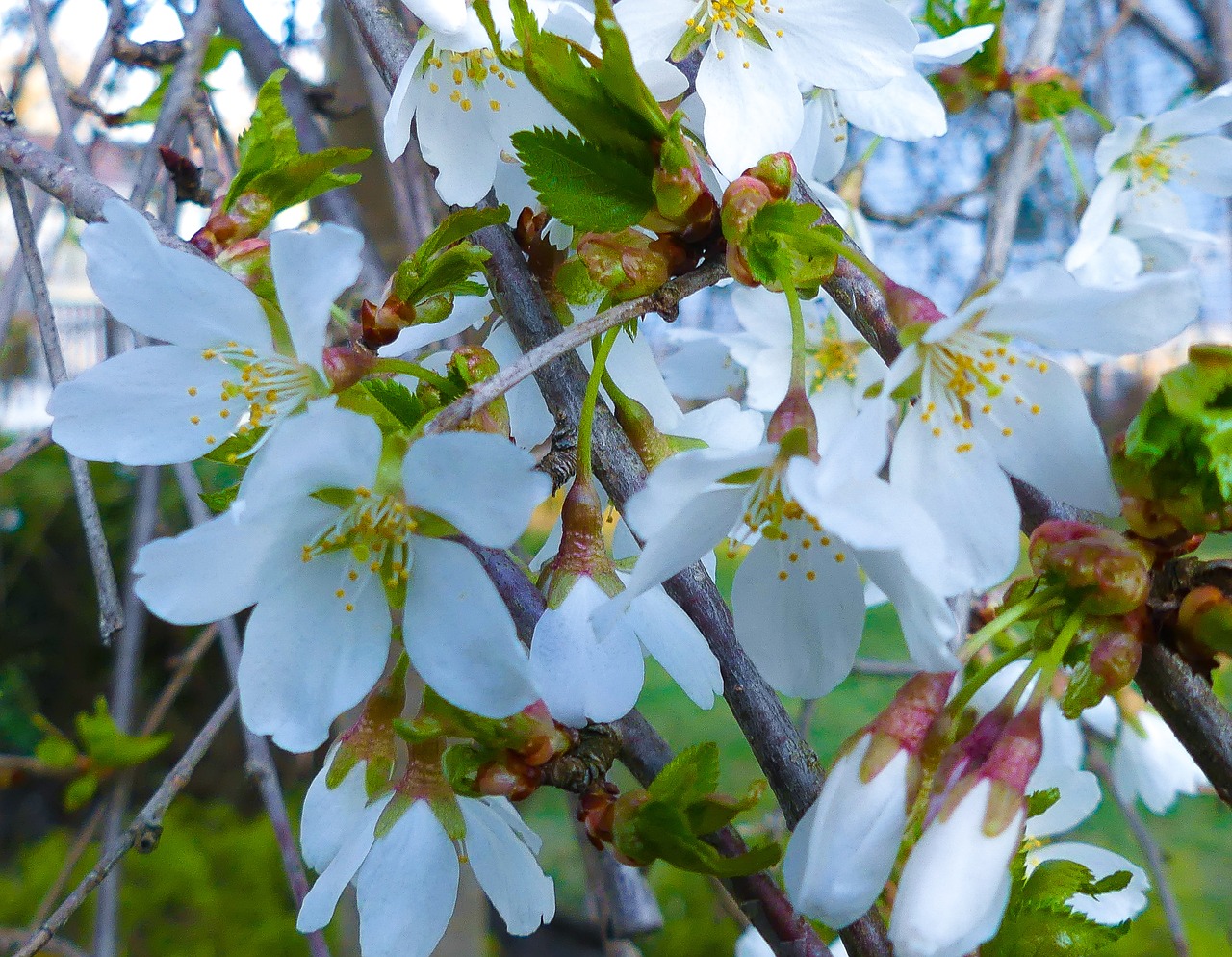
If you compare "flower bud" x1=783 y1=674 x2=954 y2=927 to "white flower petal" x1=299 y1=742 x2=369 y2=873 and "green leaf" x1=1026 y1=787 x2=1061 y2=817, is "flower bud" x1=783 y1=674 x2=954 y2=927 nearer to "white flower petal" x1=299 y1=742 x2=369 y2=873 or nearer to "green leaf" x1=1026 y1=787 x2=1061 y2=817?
"green leaf" x1=1026 y1=787 x2=1061 y2=817

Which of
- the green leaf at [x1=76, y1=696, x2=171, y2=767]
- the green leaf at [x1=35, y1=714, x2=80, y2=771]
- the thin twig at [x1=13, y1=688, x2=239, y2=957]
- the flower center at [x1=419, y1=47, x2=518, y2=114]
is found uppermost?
the flower center at [x1=419, y1=47, x2=518, y2=114]

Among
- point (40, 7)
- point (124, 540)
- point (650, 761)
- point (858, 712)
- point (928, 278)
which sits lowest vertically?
point (858, 712)

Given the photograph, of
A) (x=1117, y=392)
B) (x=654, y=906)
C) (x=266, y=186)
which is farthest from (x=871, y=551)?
(x=1117, y=392)

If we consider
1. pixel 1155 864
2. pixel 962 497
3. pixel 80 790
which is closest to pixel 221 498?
pixel 962 497

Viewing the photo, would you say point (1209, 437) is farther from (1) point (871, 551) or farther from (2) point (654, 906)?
(2) point (654, 906)

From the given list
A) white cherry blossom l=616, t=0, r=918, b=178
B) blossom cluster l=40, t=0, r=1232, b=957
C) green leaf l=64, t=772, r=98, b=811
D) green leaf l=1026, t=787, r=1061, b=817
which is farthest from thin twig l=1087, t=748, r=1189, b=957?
green leaf l=64, t=772, r=98, b=811

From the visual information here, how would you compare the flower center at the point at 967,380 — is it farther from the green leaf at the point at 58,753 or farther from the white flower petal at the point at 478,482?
the green leaf at the point at 58,753

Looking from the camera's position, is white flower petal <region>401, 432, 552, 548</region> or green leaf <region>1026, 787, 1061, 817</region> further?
green leaf <region>1026, 787, 1061, 817</region>
